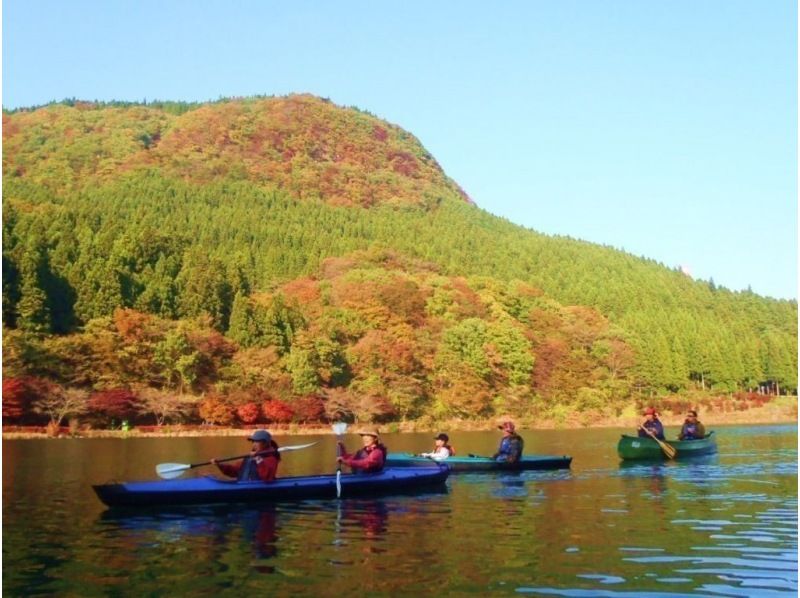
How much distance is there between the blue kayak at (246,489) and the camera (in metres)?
16.8

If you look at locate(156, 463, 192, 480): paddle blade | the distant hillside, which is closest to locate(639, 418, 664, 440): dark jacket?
locate(156, 463, 192, 480): paddle blade

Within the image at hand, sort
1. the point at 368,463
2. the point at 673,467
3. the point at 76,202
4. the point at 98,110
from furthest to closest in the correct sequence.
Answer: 1. the point at 98,110
2. the point at 76,202
3. the point at 673,467
4. the point at 368,463

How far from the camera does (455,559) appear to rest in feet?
40.7

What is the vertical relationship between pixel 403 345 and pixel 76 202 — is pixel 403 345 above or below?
below

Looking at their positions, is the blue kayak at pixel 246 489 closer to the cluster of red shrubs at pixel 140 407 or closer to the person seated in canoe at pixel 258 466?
the person seated in canoe at pixel 258 466

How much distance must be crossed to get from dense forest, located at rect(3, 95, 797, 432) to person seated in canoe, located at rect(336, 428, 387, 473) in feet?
117

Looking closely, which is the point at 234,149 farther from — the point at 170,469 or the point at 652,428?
the point at 170,469

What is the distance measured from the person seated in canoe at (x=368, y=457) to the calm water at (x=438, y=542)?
1.00 meters

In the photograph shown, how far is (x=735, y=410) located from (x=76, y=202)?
8005 centimetres

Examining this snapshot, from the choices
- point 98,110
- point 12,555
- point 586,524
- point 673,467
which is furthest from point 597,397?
point 98,110

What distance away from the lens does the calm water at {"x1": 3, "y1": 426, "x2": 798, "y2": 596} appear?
11.0 meters

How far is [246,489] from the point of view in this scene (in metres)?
17.5

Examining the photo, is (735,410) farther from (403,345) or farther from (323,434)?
(323,434)

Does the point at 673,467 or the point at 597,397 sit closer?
the point at 673,467
